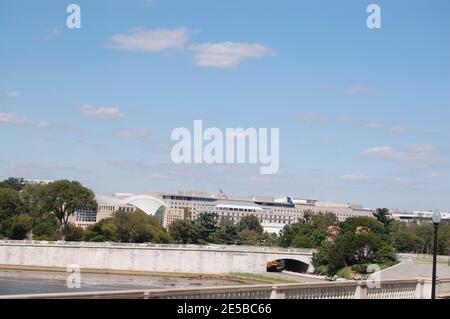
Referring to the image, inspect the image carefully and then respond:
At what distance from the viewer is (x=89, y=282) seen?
6569 cm

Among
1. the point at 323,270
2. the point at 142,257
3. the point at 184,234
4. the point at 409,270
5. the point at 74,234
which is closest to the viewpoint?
the point at 409,270

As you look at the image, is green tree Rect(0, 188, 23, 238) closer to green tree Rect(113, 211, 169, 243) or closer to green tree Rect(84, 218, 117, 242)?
green tree Rect(84, 218, 117, 242)

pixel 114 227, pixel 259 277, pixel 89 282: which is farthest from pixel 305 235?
pixel 89 282

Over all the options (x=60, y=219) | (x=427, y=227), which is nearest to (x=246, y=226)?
(x=427, y=227)

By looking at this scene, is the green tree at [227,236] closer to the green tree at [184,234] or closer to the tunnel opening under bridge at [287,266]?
the green tree at [184,234]

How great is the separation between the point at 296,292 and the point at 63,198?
272ft

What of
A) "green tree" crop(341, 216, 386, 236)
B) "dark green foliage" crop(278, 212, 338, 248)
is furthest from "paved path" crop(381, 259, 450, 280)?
"dark green foliage" crop(278, 212, 338, 248)

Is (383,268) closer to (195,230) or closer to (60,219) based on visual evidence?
(195,230)

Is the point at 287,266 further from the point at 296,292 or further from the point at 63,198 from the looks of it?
the point at 296,292

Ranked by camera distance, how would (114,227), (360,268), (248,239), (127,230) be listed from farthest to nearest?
1. (248,239)
2. (127,230)
3. (114,227)
4. (360,268)

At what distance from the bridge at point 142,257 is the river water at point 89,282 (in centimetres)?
265

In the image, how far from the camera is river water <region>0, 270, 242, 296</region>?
5894cm
